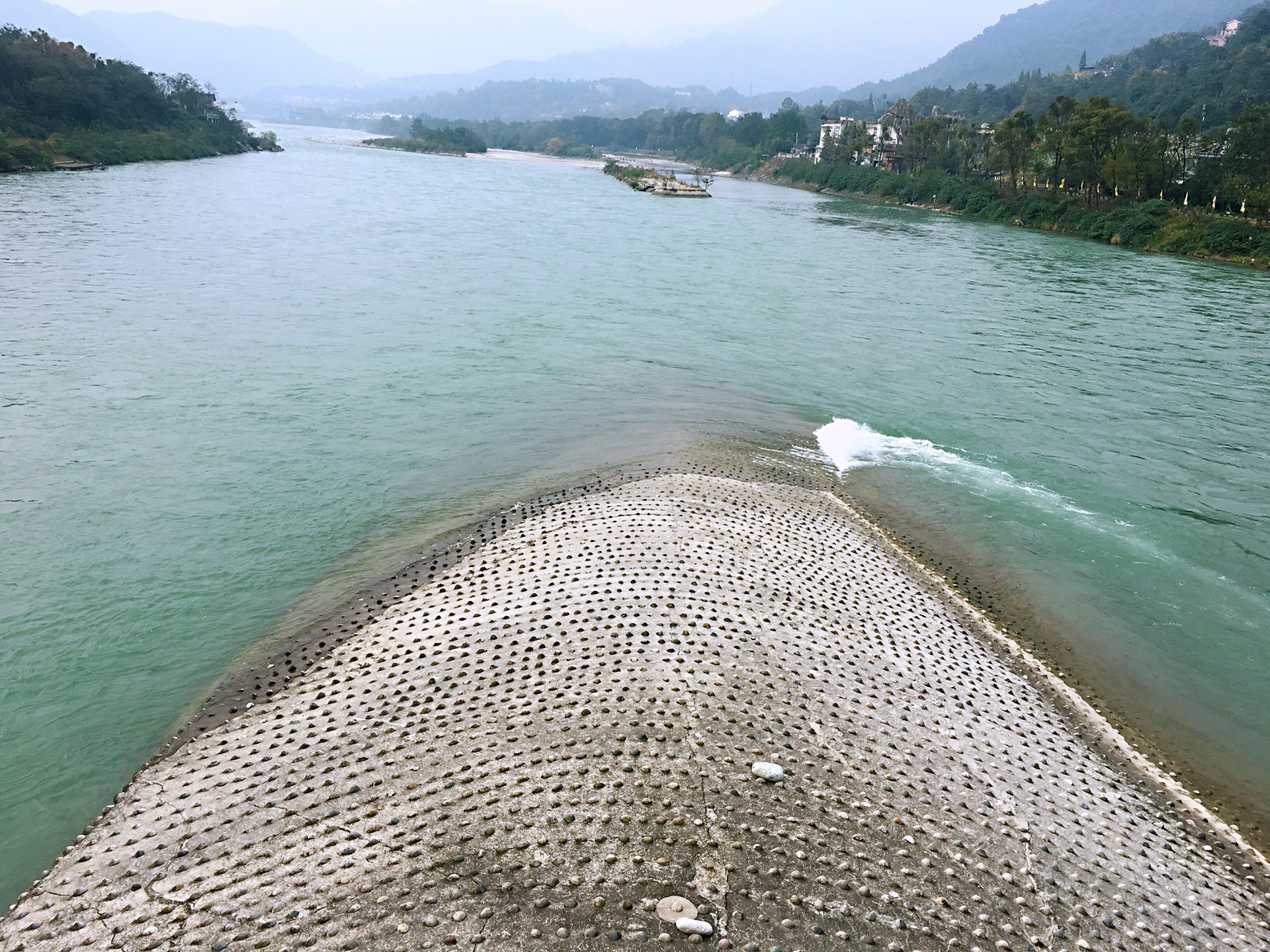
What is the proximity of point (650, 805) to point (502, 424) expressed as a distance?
12146 mm

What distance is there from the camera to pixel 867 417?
1920cm

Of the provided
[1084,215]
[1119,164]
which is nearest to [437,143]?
[1084,215]

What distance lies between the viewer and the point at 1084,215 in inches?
2237

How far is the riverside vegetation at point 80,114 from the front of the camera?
61.7 meters

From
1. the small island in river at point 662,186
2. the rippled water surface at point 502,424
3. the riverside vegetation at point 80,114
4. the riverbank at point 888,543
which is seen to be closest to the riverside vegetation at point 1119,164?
the rippled water surface at point 502,424

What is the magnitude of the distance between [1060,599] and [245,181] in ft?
214

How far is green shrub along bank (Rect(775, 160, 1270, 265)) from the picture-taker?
4650cm

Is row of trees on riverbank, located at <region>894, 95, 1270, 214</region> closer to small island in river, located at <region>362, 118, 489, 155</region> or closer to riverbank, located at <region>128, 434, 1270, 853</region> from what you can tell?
riverbank, located at <region>128, 434, 1270, 853</region>

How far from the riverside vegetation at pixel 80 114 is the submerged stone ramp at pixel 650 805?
212 feet

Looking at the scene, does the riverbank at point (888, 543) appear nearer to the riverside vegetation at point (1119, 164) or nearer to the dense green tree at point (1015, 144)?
the riverside vegetation at point (1119, 164)

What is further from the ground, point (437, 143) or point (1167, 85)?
point (1167, 85)

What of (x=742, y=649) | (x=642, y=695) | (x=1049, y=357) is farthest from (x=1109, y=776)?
(x=1049, y=357)

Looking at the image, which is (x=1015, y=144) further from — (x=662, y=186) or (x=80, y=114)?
(x=80, y=114)

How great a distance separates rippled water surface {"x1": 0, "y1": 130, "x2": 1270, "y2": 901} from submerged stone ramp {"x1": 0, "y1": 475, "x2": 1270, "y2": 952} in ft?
5.53
